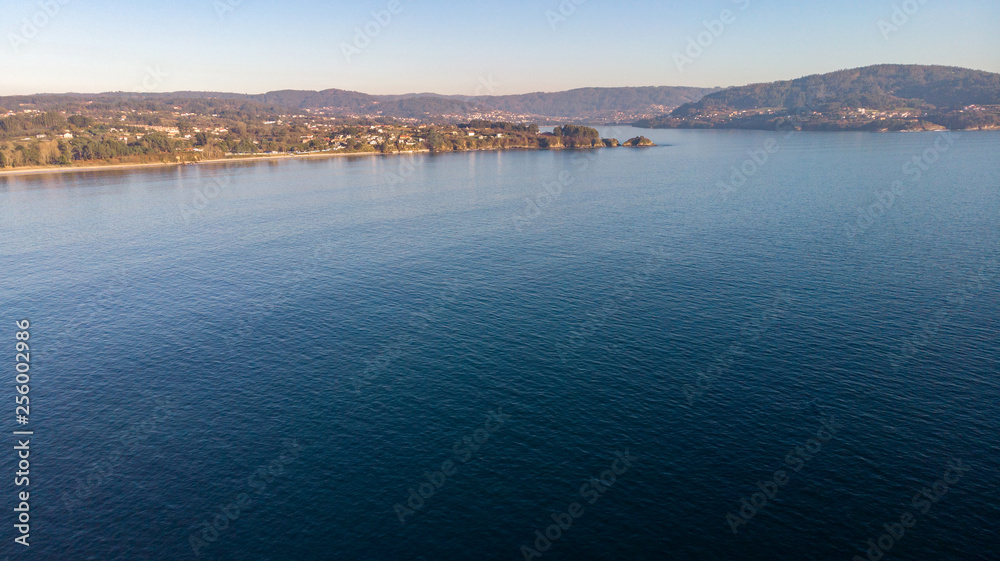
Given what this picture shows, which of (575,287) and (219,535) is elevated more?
(575,287)

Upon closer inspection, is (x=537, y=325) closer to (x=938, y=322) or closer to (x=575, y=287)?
(x=575, y=287)

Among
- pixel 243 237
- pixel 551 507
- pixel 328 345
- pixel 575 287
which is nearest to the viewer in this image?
pixel 551 507

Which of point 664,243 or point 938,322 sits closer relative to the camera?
point 938,322

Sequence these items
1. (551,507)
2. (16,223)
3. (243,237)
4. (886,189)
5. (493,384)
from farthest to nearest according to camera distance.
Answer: (886,189)
(16,223)
(243,237)
(493,384)
(551,507)

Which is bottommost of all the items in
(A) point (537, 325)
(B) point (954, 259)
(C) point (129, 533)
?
(C) point (129, 533)

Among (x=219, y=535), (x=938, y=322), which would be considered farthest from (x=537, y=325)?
(x=938, y=322)

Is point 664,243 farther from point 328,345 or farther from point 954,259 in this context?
point 328,345

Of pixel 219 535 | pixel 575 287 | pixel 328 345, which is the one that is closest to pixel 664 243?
pixel 575 287
